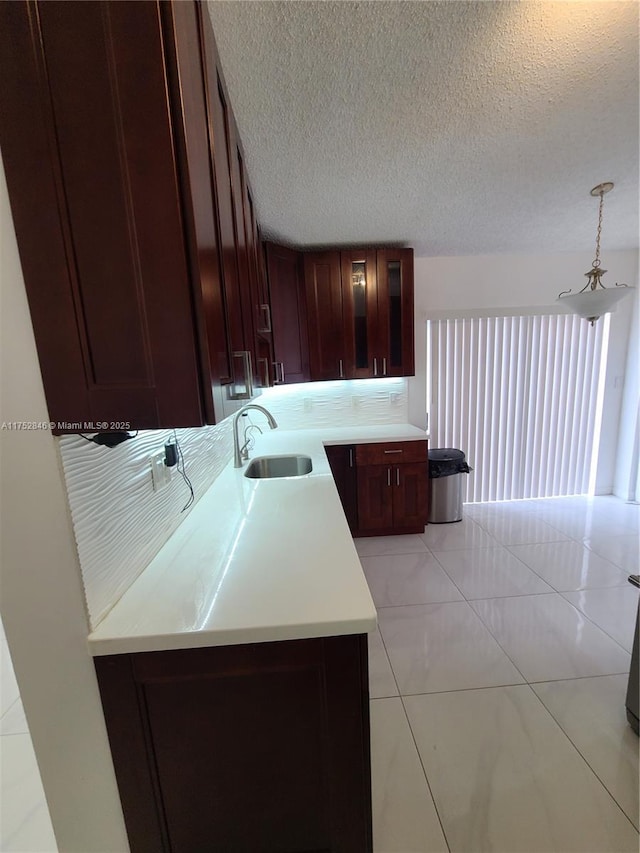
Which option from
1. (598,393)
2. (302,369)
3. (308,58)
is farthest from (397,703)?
(598,393)

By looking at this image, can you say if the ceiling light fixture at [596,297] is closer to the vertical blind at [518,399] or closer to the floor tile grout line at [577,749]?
the vertical blind at [518,399]

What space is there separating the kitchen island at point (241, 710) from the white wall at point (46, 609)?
0.17 ft

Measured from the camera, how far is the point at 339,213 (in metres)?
2.22

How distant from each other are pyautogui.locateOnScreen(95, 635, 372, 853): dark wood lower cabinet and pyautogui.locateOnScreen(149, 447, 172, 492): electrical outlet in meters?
0.50

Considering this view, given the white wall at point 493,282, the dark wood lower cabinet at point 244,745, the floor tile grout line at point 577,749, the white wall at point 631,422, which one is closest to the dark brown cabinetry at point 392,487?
the white wall at point 493,282

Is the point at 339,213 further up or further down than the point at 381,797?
further up

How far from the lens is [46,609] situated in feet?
2.36

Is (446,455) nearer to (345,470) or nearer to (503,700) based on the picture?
(345,470)

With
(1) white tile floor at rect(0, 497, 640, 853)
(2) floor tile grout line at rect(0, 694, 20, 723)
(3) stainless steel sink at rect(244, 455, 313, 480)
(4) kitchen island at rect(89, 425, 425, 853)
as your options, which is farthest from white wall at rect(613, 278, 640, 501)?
(2) floor tile grout line at rect(0, 694, 20, 723)

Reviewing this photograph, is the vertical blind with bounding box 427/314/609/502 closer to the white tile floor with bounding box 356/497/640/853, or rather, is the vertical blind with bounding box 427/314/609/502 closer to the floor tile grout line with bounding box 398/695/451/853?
the white tile floor with bounding box 356/497/640/853

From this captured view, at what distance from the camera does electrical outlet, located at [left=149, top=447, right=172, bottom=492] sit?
3.62 ft

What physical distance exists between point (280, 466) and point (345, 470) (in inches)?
28.2

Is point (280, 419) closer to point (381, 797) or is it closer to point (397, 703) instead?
point (397, 703)

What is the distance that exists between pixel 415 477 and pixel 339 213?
215 cm
